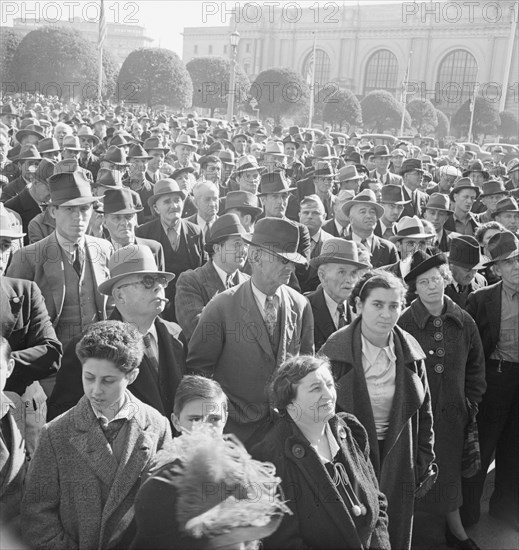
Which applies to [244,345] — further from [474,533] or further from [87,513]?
[474,533]

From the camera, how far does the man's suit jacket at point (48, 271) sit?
4676 millimetres

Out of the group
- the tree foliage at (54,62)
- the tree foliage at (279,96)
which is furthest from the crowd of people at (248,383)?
the tree foliage at (279,96)

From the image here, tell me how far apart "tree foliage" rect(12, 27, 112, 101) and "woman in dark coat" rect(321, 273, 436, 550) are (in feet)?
73.1

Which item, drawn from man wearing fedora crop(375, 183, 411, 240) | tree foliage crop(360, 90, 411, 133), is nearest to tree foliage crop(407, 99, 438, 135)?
tree foliage crop(360, 90, 411, 133)

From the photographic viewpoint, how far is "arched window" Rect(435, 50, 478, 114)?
6193cm

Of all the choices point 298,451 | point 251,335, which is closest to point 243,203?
point 251,335

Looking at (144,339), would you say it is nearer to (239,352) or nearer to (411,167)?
(239,352)

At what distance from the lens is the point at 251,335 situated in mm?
4152

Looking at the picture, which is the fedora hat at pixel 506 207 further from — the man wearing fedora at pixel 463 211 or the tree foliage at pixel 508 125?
the tree foliage at pixel 508 125

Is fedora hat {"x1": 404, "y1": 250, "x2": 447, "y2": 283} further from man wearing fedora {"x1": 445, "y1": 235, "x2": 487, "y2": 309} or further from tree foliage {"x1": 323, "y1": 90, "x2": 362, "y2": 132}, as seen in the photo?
tree foliage {"x1": 323, "y1": 90, "x2": 362, "y2": 132}

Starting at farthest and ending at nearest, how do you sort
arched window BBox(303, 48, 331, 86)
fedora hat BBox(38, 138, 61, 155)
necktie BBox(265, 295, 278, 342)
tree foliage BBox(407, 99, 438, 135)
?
arched window BBox(303, 48, 331, 86), tree foliage BBox(407, 99, 438, 135), fedora hat BBox(38, 138, 61, 155), necktie BBox(265, 295, 278, 342)

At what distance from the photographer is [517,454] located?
16.9 feet

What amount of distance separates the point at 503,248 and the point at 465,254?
1.32ft

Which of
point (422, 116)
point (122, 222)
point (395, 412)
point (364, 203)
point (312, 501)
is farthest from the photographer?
point (422, 116)
